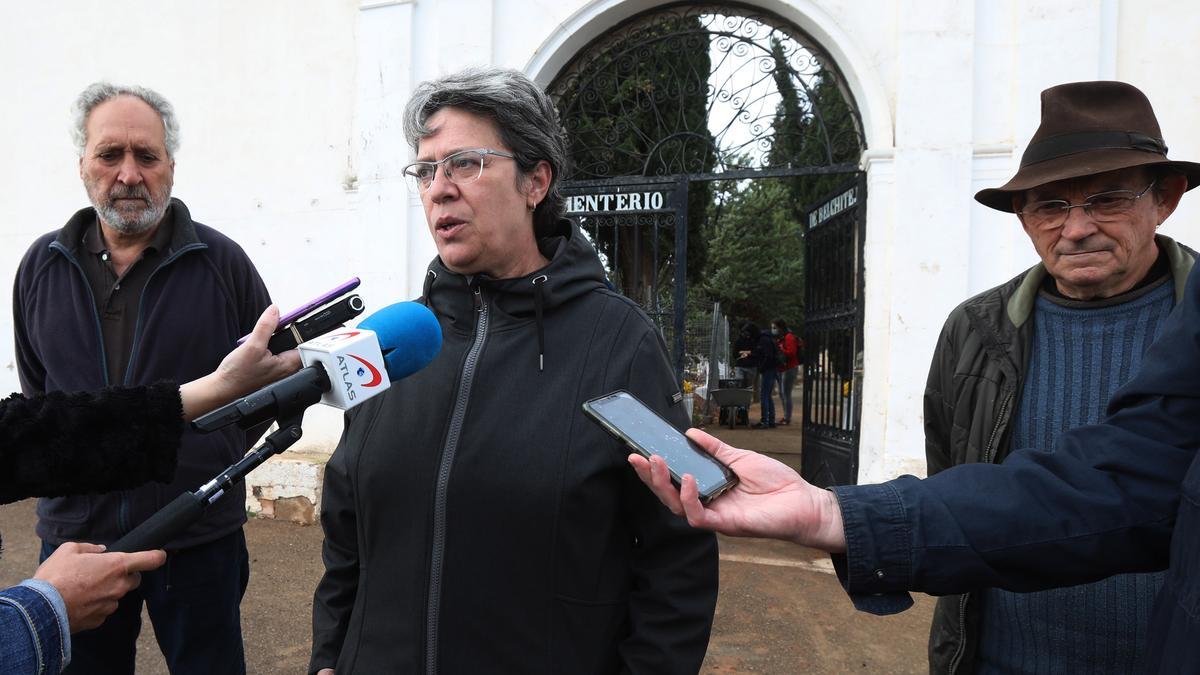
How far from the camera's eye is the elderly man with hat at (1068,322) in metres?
1.76

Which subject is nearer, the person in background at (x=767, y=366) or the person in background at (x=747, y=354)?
the person in background at (x=767, y=366)

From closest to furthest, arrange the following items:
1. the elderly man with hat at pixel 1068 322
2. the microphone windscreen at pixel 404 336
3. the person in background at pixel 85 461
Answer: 1. the person in background at pixel 85 461
2. the microphone windscreen at pixel 404 336
3. the elderly man with hat at pixel 1068 322

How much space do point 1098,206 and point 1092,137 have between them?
0.60ft

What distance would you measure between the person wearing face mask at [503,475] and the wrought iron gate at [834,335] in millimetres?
3996

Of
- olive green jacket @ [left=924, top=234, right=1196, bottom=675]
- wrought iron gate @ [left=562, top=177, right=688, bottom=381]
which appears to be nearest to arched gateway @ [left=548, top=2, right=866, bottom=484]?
wrought iron gate @ [left=562, top=177, right=688, bottom=381]

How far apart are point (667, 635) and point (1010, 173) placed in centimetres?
443

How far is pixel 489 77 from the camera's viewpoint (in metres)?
1.70

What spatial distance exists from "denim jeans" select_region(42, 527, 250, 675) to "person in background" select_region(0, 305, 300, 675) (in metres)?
0.94

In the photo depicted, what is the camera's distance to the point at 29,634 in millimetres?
1229

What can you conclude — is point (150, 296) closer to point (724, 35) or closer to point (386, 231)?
point (386, 231)

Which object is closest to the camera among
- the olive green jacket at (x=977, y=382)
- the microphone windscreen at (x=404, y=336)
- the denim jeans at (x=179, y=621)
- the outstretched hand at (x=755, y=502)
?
the outstretched hand at (x=755, y=502)

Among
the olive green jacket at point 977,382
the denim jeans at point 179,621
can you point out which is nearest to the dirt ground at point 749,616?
the denim jeans at point 179,621

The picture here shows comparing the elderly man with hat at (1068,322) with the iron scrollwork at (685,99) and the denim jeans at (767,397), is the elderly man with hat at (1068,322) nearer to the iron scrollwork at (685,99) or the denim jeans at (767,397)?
the iron scrollwork at (685,99)

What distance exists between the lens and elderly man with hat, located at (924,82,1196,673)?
5.77 feet
